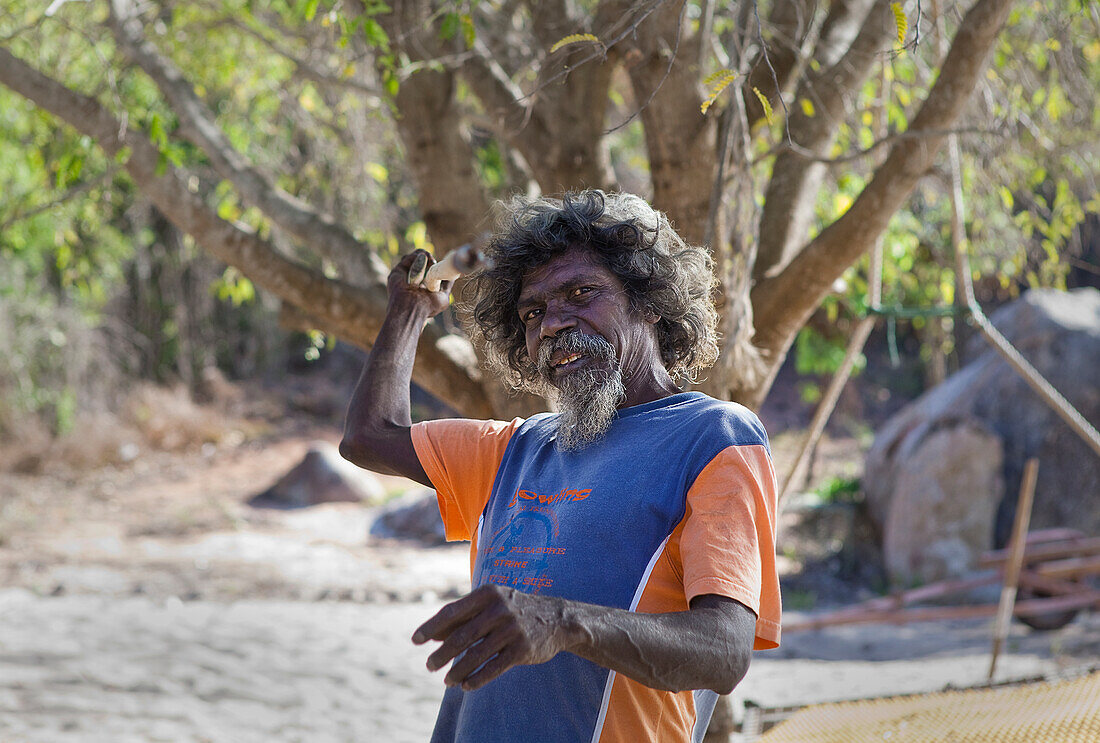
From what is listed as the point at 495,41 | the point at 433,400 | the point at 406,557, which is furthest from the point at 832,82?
the point at 433,400

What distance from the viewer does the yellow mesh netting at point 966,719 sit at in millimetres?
2609

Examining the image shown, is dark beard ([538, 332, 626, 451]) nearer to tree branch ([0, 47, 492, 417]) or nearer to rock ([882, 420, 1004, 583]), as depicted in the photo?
tree branch ([0, 47, 492, 417])

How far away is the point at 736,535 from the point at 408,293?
0.94m

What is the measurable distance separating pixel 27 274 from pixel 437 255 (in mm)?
11435

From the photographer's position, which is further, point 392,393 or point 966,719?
point 966,719

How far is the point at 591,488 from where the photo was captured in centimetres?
158

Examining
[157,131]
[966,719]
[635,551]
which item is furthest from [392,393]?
[966,719]

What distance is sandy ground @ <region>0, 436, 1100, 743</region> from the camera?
15.4 feet

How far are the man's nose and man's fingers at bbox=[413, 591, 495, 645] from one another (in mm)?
737

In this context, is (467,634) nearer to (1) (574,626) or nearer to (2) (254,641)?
(1) (574,626)

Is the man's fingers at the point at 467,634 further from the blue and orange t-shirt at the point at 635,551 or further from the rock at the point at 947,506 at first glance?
the rock at the point at 947,506

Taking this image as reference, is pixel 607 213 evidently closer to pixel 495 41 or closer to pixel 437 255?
pixel 437 255

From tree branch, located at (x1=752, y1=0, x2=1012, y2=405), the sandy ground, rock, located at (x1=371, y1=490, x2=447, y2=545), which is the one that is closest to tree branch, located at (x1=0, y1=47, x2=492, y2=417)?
tree branch, located at (x1=752, y1=0, x2=1012, y2=405)

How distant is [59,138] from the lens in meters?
4.62
